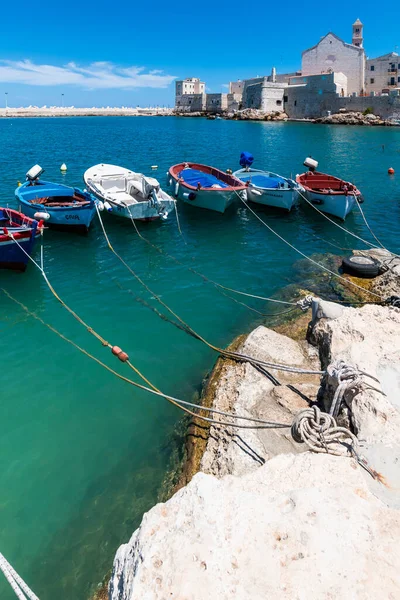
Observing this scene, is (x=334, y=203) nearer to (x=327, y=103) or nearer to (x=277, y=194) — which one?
(x=277, y=194)

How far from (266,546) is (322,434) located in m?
1.83

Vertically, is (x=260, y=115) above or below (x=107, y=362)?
above

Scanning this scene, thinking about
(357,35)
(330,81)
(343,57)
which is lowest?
(330,81)

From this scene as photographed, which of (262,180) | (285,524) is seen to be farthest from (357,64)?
(285,524)

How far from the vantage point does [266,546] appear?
324 cm

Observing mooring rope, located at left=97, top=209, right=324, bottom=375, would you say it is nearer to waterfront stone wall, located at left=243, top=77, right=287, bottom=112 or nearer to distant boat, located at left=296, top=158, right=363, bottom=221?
distant boat, located at left=296, top=158, right=363, bottom=221

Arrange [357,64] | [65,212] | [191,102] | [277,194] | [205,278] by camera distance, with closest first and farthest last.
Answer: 1. [205,278]
2. [65,212]
3. [277,194]
4. [357,64]
5. [191,102]

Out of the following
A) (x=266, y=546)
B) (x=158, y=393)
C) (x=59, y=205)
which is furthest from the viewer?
(x=59, y=205)

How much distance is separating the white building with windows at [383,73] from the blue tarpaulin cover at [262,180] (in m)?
70.5

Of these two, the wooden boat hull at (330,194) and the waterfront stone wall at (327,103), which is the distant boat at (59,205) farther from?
the waterfront stone wall at (327,103)

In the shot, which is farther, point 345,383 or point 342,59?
point 342,59

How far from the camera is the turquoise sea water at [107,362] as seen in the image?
5285mm

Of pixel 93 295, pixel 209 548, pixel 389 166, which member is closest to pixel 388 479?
pixel 209 548

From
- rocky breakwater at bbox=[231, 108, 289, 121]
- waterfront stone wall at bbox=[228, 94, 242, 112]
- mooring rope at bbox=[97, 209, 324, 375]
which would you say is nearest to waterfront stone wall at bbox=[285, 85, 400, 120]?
rocky breakwater at bbox=[231, 108, 289, 121]
